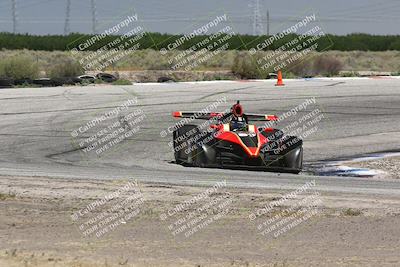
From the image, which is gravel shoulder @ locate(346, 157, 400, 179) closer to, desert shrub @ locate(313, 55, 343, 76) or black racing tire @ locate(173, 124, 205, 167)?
black racing tire @ locate(173, 124, 205, 167)

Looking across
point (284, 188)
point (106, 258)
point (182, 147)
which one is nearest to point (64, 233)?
point (106, 258)

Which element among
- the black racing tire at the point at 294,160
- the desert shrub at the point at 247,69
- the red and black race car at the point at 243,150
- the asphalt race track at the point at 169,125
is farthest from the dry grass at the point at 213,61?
the black racing tire at the point at 294,160

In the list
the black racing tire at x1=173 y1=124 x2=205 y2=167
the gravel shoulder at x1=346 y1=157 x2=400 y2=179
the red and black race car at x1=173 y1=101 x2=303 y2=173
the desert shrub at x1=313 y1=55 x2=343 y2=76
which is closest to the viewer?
the red and black race car at x1=173 y1=101 x2=303 y2=173

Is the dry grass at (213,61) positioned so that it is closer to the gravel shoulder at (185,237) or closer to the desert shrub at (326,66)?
the desert shrub at (326,66)

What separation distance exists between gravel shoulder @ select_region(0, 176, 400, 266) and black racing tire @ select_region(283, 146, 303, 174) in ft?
10.6

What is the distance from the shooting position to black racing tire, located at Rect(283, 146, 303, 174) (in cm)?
1631

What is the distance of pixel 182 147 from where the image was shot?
16.9 meters

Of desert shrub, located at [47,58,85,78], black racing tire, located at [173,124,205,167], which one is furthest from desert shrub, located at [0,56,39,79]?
black racing tire, located at [173,124,205,167]

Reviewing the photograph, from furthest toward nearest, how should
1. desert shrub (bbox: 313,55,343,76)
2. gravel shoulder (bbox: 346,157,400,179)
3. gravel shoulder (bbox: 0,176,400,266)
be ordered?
desert shrub (bbox: 313,55,343,76)
gravel shoulder (bbox: 346,157,400,179)
gravel shoulder (bbox: 0,176,400,266)

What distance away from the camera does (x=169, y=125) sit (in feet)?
75.9

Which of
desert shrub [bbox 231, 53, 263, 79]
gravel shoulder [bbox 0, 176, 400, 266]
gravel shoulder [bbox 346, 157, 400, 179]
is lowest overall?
desert shrub [bbox 231, 53, 263, 79]

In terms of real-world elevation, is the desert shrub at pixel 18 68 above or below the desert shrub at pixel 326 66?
above

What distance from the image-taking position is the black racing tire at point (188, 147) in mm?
16422

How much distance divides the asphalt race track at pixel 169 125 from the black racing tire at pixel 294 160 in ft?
1.22
